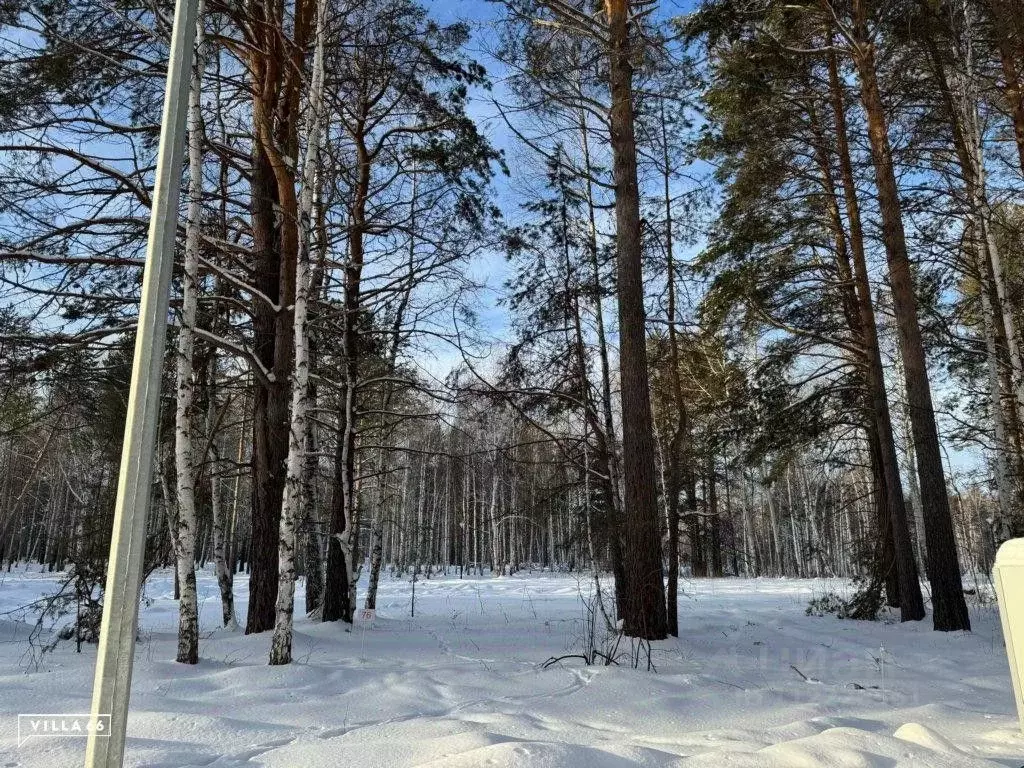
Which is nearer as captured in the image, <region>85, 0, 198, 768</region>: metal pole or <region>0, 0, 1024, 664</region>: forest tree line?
<region>85, 0, 198, 768</region>: metal pole

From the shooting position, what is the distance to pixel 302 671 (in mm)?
5246

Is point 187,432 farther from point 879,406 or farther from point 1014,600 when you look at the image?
point 879,406

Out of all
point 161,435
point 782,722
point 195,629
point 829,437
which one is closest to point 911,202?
point 829,437

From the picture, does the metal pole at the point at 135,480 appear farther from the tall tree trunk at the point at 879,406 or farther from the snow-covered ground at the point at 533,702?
the tall tree trunk at the point at 879,406

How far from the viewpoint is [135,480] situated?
6.62 feet

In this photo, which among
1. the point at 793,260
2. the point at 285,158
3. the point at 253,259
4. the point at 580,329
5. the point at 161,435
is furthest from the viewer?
the point at 793,260

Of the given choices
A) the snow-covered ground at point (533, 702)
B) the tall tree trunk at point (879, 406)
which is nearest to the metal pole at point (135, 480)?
the snow-covered ground at point (533, 702)

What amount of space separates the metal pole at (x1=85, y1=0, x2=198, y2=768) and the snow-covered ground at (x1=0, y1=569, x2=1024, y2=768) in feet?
3.84

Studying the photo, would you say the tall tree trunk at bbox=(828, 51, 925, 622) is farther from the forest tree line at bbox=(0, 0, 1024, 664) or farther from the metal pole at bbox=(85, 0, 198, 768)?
the metal pole at bbox=(85, 0, 198, 768)

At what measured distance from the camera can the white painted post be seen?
1826 mm

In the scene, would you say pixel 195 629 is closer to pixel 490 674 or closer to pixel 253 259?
pixel 490 674

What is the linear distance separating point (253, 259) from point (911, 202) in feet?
31.2

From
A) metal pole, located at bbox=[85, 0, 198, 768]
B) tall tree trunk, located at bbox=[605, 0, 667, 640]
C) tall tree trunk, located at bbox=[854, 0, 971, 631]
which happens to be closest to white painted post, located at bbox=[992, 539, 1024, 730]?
metal pole, located at bbox=[85, 0, 198, 768]

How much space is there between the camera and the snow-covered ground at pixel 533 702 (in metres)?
2.89
